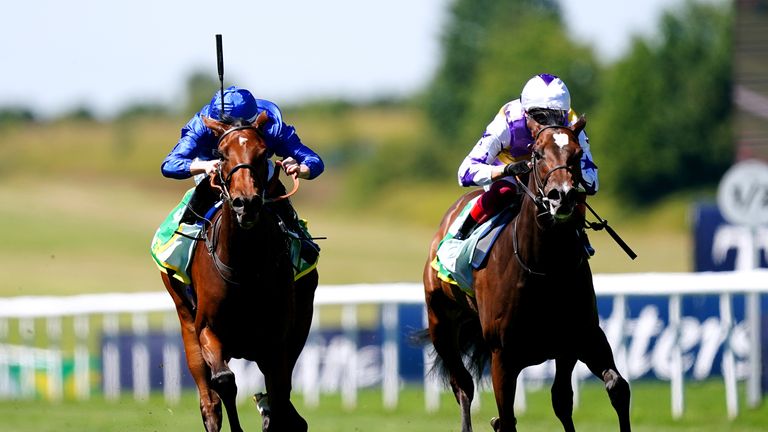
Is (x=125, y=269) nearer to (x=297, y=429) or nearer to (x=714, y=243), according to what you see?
(x=714, y=243)

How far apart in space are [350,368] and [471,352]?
535 centimetres

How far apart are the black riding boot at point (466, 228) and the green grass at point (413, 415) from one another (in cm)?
256

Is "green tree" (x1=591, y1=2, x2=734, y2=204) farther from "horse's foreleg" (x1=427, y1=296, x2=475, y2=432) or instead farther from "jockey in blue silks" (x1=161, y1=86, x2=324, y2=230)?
"jockey in blue silks" (x1=161, y1=86, x2=324, y2=230)

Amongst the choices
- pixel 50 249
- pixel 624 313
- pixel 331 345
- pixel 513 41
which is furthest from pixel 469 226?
pixel 513 41

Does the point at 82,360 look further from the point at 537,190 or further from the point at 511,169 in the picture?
the point at 537,190

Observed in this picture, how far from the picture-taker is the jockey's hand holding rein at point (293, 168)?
826 centimetres

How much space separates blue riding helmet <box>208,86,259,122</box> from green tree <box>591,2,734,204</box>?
4531 centimetres

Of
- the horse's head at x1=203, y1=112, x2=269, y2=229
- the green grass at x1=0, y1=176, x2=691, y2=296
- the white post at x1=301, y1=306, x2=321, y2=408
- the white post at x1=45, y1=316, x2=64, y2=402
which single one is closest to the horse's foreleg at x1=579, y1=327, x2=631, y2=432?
the horse's head at x1=203, y1=112, x2=269, y2=229

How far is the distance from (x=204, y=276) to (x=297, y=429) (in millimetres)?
899

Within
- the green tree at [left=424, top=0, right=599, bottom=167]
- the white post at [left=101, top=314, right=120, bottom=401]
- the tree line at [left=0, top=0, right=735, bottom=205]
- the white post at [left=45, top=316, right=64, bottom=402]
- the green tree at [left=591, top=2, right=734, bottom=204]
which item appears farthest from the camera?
the green tree at [left=424, top=0, right=599, bottom=167]

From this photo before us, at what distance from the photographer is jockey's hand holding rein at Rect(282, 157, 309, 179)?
8258mm

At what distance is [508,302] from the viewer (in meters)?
8.09

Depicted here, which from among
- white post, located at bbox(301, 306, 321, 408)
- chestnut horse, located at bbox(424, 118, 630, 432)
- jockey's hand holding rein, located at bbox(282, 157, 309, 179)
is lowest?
white post, located at bbox(301, 306, 321, 408)

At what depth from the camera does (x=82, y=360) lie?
1839 cm
